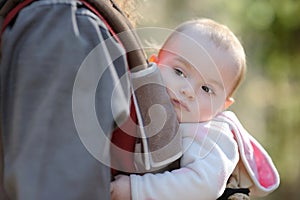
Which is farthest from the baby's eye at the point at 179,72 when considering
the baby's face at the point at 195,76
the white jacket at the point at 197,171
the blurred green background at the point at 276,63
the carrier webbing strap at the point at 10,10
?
the blurred green background at the point at 276,63

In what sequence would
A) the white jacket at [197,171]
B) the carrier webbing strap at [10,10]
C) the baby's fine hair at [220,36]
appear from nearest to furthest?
the carrier webbing strap at [10,10]
the white jacket at [197,171]
the baby's fine hair at [220,36]

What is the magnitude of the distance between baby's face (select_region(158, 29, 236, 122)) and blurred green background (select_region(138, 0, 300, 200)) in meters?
6.30

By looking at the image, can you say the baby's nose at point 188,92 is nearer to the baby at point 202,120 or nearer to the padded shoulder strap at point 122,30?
the baby at point 202,120

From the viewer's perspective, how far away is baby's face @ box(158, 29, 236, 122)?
5.22ft

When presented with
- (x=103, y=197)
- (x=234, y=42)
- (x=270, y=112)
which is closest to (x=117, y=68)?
(x=103, y=197)

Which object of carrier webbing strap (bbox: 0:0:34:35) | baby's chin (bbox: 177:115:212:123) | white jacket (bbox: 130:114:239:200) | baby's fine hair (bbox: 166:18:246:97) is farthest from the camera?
baby's fine hair (bbox: 166:18:246:97)

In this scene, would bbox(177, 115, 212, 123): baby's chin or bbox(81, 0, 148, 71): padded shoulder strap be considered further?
bbox(177, 115, 212, 123): baby's chin

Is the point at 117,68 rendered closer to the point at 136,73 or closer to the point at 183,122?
the point at 136,73

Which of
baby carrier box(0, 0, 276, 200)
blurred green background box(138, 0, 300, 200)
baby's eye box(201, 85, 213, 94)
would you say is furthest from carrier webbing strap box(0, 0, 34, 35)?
blurred green background box(138, 0, 300, 200)

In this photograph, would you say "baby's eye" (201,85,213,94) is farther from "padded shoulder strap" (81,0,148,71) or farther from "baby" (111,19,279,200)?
"padded shoulder strap" (81,0,148,71)

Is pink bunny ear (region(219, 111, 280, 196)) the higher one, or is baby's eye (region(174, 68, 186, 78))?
baby's eye (region(174, 68, 186, 78))

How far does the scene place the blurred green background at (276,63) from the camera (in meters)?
8.31

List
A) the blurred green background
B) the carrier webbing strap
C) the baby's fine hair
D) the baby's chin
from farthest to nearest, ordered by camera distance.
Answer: the blurred green background
the baby's fine hair
the baby's chin
the carrier webbing strap

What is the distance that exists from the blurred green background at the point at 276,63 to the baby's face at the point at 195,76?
630 cm
